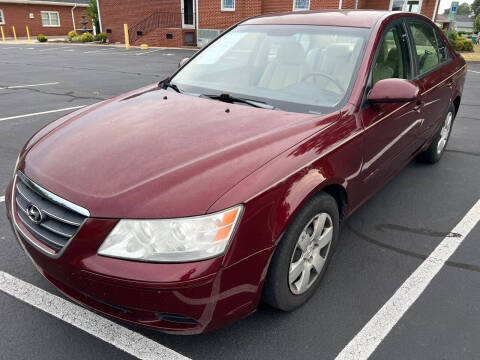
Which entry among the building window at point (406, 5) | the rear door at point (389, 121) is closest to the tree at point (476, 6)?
the building window at point (406, 5)

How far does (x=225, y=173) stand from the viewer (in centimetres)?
187

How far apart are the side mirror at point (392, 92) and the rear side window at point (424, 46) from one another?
1153mm

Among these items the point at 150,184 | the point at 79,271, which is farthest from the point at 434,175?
the point at 79,271

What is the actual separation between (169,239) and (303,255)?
0.91 m

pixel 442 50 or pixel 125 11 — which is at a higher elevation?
pixel 125 11

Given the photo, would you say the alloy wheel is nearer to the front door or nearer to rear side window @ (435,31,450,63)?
rear side window @ (435,31,450,63)

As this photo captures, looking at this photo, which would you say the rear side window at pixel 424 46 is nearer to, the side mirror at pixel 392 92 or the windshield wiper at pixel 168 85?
the side mirror at pixel 392 92

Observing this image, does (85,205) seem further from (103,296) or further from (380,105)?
(380,105)

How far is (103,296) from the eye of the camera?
5.83 ft

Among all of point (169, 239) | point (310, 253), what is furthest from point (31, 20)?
point (169, 239)

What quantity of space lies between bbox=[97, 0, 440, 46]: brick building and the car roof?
2103cm

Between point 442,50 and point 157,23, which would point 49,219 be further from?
point 157,23

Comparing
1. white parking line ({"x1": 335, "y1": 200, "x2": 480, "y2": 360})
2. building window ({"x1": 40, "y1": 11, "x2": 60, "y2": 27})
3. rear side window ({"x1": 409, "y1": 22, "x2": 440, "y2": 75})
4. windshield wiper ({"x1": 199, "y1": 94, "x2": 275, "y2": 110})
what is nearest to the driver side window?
rear side window ({"x1": 409, "y1": 22, "x2": 440, "y2": 75})

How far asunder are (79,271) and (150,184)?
50 centimetres
